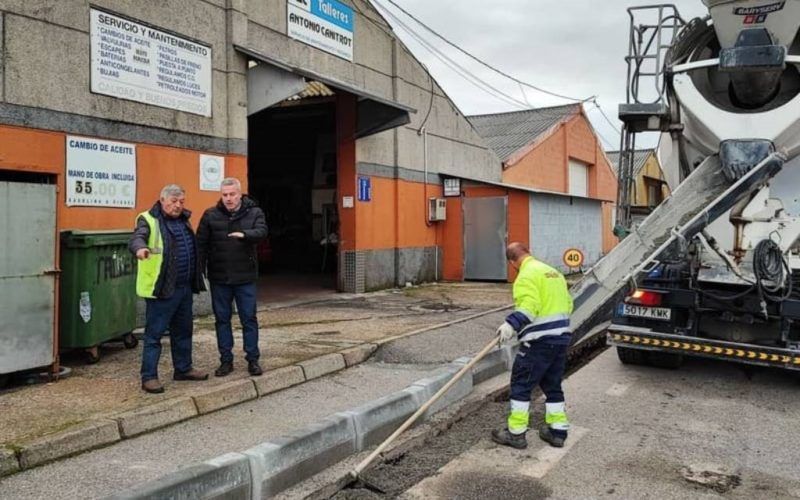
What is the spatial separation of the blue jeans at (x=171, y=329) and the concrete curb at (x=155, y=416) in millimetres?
516

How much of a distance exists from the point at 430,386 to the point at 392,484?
5.94 feet

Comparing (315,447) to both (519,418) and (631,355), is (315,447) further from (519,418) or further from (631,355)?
(631,355)

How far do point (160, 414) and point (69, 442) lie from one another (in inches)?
29.5

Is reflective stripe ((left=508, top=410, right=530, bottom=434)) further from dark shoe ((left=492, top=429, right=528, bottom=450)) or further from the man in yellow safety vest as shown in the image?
the man in yellow safety vest

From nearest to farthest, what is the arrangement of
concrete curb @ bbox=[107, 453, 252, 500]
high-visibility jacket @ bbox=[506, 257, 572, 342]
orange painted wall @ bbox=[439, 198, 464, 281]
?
concrete curb @ bbox=[107, 453, 252, 500], high-visibility jacket @ bbox=[506, 257, 572, 342], orange painted wall @ bbox=[439, 198, 464, 281]

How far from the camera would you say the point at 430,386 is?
6117mm

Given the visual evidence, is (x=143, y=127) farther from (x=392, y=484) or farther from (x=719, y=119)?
(x=719, y=119)

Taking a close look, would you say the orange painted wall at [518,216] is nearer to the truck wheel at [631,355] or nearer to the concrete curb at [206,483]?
the truck wheel at [631,355]

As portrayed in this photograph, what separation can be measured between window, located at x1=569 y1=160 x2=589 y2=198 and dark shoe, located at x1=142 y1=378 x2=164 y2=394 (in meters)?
21.3

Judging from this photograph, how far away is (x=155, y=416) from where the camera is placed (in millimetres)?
5070

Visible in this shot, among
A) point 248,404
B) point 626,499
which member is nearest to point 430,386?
point 248,404

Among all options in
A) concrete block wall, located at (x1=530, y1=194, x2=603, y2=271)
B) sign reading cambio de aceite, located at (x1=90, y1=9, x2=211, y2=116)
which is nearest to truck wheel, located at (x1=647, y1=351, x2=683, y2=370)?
sign reading cambio de aceite, located at (x1=90, y1=9, x2=211, y2=116)

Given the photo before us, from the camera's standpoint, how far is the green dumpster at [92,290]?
253 inches

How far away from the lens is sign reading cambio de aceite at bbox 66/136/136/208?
307 inches
